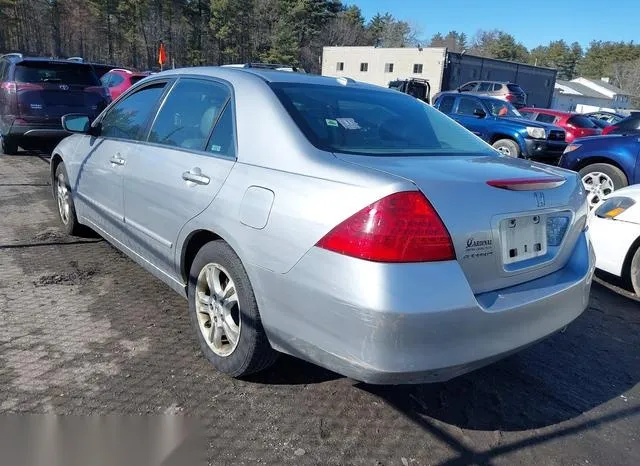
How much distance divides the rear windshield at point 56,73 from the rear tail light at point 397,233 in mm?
8943

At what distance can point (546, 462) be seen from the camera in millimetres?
2383

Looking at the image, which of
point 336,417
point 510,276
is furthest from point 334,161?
point 336,417

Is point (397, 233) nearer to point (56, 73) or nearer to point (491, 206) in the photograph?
point (491, 206)

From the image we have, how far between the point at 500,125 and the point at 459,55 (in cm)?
3437

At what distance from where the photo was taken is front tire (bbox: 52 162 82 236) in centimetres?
495

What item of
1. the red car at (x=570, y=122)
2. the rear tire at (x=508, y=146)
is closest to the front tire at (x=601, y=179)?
the rear tire at (x=508, y=146)

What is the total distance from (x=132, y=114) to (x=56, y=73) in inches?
255

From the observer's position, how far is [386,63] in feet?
165

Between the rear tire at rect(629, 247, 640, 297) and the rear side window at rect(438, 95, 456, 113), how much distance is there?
9.72 meters

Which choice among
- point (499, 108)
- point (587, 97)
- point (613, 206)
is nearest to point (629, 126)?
point (613, 206)

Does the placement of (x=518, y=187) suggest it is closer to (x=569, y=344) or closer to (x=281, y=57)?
(x=569, y=344)

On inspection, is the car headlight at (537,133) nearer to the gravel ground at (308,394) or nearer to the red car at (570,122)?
the red car at (570,122)

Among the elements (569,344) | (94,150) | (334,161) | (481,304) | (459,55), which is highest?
(459,55)

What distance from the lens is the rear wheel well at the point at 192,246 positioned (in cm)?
291
